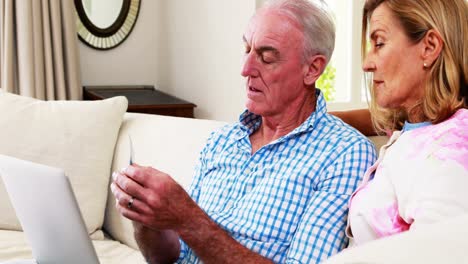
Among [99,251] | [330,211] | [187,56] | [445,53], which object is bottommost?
[99,251]

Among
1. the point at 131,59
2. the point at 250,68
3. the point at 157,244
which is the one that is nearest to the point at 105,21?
the point at 131,59

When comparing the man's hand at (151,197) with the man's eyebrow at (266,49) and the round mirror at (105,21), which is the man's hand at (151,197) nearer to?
the man's eyebrow at (266,49)

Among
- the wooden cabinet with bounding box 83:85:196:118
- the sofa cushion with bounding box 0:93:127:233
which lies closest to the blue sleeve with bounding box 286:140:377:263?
the sofa cushion with bounding box 0:93:127:233

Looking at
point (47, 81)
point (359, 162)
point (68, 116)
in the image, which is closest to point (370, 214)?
point (359, 162)

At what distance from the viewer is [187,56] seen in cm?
391

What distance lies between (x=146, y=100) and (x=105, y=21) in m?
0.66

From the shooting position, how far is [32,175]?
1.17m

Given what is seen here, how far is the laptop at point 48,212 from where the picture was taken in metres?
1.12

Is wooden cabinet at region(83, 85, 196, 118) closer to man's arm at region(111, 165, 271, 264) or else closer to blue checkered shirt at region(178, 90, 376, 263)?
blue checkered shirt at region(178, 90, 376, 263)

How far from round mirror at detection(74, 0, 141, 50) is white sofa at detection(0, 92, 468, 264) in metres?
1.58

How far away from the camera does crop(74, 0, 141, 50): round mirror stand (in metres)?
3.80

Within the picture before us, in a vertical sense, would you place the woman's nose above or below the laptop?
above

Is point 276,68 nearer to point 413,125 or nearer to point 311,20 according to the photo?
point 311,20

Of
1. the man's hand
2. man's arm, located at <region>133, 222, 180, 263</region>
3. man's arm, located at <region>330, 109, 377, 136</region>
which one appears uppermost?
man's arm, located at <region>330, 109, 377, 136</region>
